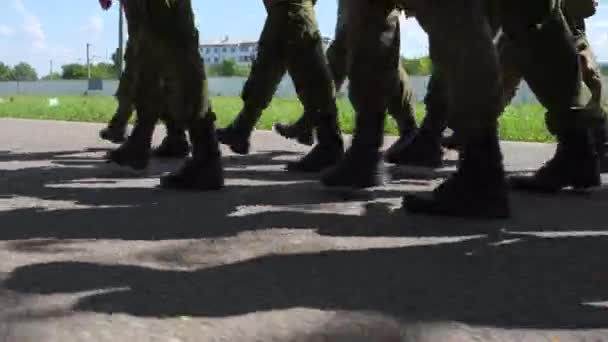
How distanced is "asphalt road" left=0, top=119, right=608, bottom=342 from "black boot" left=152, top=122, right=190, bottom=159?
1.88 metres

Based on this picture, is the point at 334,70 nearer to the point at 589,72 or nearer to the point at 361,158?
the point at 589,72

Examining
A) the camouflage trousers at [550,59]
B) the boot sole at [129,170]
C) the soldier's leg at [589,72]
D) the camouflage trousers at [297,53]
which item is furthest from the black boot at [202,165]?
the soldier's leg at [589,72]

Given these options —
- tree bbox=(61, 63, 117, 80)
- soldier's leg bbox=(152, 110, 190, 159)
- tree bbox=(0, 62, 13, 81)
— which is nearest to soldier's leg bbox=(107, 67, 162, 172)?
soldier's leg bbox=(152, 110, 190, 159)

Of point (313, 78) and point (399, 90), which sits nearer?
point (313, 78)

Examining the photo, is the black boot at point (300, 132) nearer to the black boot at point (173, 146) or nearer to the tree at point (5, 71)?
the black boot at point (173, 146)

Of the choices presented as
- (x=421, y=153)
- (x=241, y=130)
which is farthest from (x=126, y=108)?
(x=421, y=153)

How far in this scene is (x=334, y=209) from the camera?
3740 millimetres

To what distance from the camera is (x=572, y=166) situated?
4.10 m

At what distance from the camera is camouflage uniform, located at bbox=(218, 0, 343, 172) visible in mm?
4977

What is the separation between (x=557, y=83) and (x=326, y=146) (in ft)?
5.79

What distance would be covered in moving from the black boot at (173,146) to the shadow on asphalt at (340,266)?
80.3 inches

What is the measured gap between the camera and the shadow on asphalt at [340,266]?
2195mm

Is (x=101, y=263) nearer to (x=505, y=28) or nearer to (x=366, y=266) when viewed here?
(x=366, y=266)

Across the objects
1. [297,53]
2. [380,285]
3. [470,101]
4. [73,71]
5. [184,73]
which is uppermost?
[73,71]
